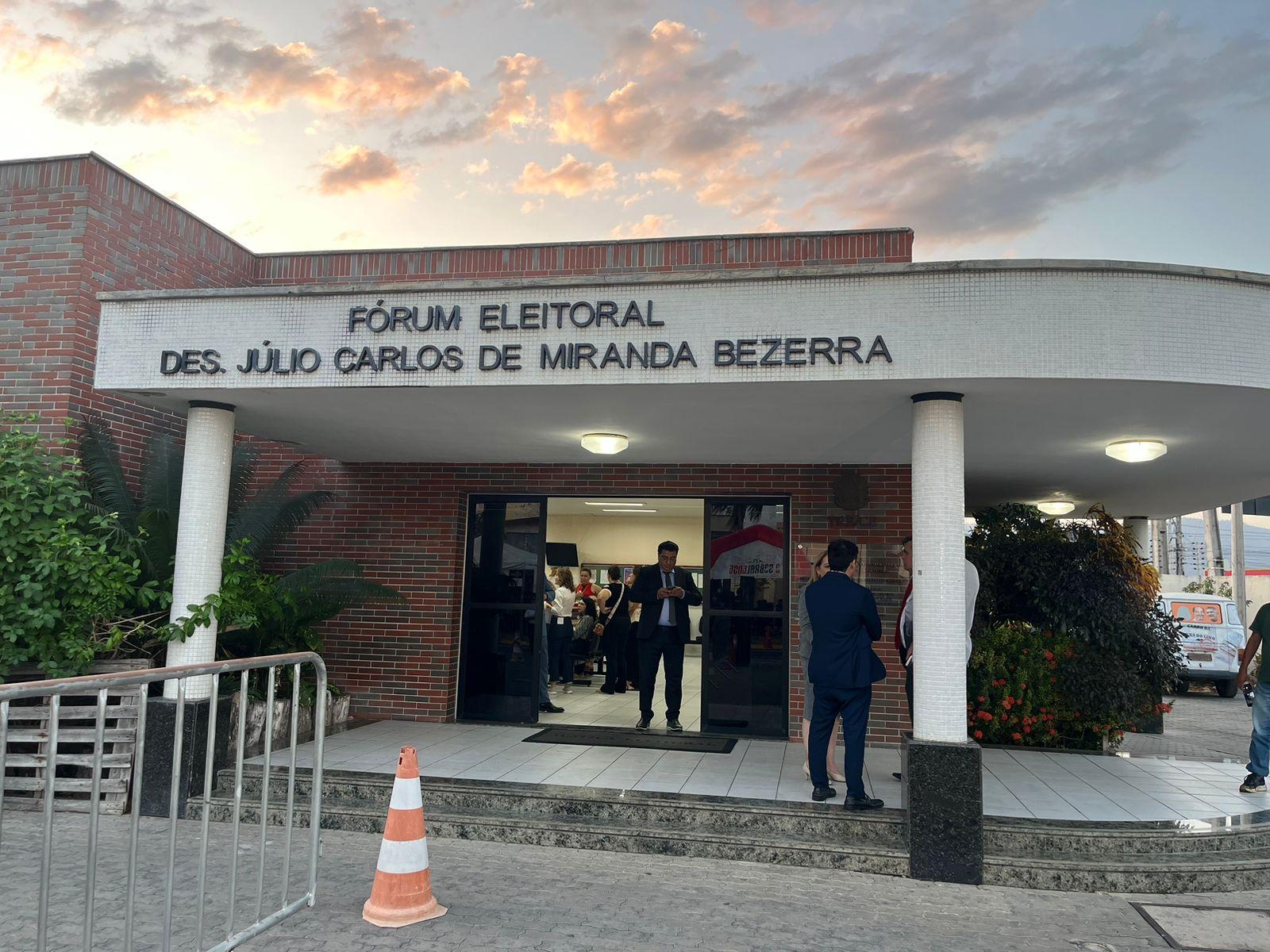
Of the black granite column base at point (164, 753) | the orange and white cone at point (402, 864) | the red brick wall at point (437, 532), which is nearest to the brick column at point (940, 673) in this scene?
the orange and white cone at point (402, 864)

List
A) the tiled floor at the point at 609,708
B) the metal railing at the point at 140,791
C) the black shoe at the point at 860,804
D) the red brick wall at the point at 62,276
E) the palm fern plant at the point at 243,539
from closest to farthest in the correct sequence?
the metal railing at the point at 140,791
the black shoe at the point at 860,804
the palm fern plant at the point at 243,539
the red brick wall at the point at 62,276
the tiled floor at the point at 609,708

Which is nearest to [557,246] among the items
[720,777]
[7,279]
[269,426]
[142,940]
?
[269,426]

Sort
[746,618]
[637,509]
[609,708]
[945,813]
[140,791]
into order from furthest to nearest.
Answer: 1. [637,509]
2. [609,708]
3. [746,618]
4. [945,813]
5. [140,791]

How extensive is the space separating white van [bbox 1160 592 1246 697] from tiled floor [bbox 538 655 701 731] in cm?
1101

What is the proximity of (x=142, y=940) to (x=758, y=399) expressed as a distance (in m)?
4.55

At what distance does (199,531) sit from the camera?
6.68m

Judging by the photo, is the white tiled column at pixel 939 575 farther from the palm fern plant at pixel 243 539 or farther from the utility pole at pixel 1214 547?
the utility pole at pixel 1214 547

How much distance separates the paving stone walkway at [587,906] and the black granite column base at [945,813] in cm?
12

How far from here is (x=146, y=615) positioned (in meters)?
6.98

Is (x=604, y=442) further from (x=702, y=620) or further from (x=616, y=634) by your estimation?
(x=616, y=634)

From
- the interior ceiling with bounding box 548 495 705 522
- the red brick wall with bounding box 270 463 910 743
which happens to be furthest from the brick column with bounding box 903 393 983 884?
the interior ceiling with bounding box 548 495 705 522

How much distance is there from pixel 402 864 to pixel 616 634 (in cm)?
774

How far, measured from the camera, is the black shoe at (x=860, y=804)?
18.9 feet

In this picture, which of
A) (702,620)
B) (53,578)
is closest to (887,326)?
(702,620)
